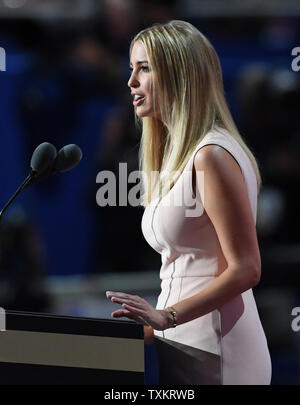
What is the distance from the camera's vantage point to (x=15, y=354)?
1.40m

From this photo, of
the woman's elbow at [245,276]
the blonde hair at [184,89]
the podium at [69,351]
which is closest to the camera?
the podium at [69,351]

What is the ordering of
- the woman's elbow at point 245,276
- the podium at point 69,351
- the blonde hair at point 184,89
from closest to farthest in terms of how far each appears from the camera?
the podium at point 69,351, the woman's elbow at point 245,276, the blonde hair at point 184,89

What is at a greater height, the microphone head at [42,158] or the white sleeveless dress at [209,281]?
the microphone head at [42,158]

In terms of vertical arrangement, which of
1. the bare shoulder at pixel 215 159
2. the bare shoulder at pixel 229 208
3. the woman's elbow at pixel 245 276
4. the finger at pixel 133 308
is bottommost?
the finger at pixel 133 308

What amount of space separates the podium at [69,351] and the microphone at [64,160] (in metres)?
0.31

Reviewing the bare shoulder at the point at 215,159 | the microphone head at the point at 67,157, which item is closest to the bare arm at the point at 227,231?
the bare shoulder at the point at 215,159

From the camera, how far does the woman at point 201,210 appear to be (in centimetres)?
154

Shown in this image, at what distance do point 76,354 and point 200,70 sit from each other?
0.59 m

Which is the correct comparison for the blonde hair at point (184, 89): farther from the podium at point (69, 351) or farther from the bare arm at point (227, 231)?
the podium at point (69, 351)

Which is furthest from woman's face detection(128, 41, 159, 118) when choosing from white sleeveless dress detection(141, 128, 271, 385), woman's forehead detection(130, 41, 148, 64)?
white sleeveless dress detection(141, 128, 271, 385)

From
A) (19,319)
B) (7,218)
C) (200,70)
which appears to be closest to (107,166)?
(7,218)

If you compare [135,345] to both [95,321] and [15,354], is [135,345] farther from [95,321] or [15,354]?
[15,354]

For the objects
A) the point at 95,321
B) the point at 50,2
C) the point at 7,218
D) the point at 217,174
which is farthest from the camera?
the point at 50,2

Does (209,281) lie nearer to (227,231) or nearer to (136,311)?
(227,231)
